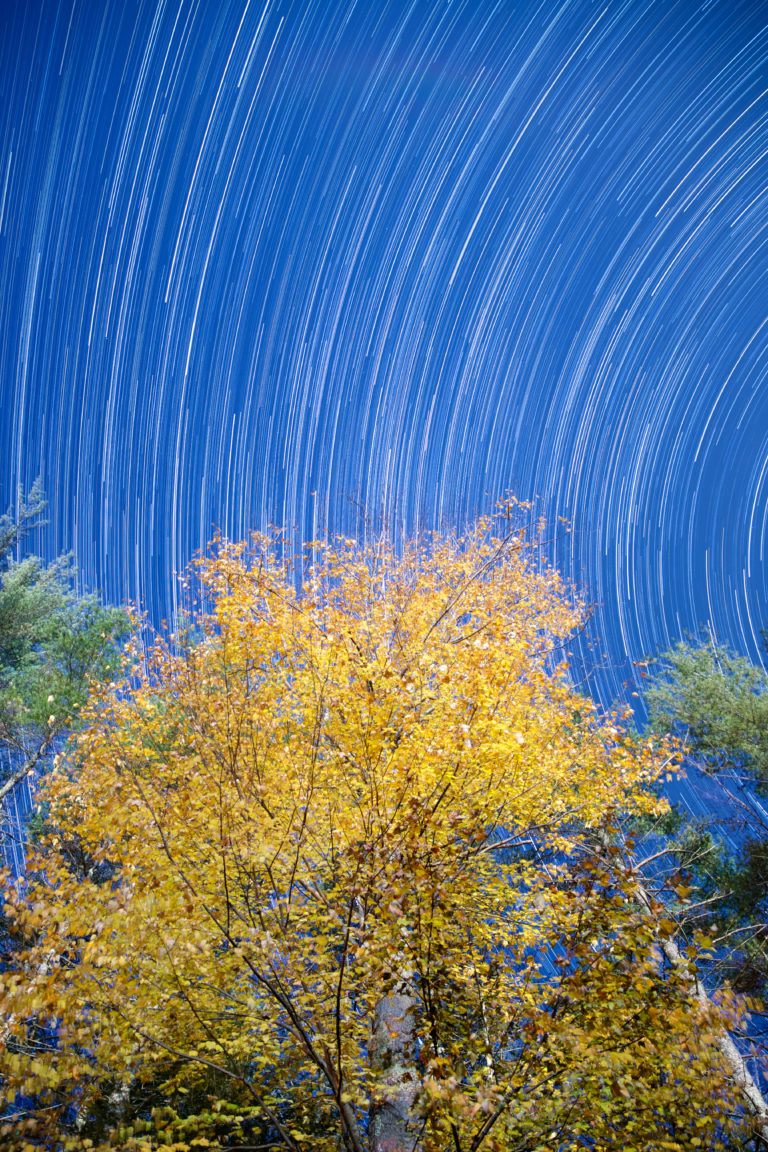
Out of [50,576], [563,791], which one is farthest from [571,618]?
[50,576]

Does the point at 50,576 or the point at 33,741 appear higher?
the point at 50,576

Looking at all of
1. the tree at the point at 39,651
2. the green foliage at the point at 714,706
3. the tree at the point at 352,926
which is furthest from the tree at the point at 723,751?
the tree at the point at 39,651

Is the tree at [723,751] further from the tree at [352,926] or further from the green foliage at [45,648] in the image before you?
the green foliage at [45,648]

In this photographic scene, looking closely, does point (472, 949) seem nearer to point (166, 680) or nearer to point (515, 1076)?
point (515, 1076)

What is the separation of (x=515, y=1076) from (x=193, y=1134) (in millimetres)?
7370

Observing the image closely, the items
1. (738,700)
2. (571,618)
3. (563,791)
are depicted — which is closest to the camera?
(563,791)

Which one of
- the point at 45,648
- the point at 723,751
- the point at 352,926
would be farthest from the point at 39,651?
the point at 723,751

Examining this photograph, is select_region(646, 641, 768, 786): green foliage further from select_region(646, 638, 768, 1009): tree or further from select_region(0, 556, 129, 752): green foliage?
select_region(0, 556, 129, 752): green foliage

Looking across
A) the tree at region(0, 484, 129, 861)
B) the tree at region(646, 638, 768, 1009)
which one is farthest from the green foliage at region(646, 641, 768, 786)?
the tree at region(0, 484, 129, 861)

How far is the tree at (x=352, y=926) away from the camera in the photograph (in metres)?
3.25

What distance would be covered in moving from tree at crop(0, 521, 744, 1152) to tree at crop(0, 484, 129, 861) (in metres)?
6.26

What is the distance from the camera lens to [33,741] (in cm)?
1393

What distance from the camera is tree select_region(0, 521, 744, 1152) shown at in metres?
3.25

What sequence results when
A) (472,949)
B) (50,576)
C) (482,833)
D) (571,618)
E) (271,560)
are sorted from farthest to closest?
(50,576)
(571,618)
(271,560)
(472,949)
(482,833)
